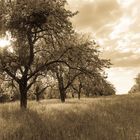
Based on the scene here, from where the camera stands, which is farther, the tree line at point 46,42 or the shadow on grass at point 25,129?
the tree line at point 46,42

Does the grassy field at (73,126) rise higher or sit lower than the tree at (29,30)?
lower

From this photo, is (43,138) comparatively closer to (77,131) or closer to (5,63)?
(77,131)

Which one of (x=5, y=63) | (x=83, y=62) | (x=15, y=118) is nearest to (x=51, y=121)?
(x=15, y=118)

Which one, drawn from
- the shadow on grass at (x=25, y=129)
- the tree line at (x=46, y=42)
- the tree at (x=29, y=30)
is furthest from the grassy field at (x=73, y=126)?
the tree at (x=29, y=30)

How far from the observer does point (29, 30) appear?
19.0 m

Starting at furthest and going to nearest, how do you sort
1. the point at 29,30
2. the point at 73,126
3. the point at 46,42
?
the point at 46,42 → the point at 29,30 → the point at 73,126

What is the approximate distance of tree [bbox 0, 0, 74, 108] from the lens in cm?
1783

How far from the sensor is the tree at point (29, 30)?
1783 centimetres

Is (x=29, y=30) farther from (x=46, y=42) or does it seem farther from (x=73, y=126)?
(x=73, y=126)

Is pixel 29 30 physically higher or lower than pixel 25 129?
higher

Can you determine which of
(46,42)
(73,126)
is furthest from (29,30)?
(73,126)

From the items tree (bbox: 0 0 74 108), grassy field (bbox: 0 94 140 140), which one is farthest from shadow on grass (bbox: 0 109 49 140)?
tree (bbox: 0 0 74 108)

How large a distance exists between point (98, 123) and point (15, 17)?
9.15 m

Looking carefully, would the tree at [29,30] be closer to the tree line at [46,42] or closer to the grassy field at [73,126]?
the tree line at [46,42]
